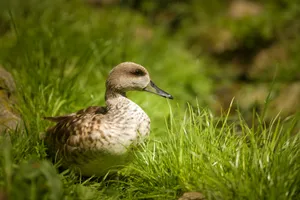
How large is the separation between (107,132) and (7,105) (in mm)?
1025

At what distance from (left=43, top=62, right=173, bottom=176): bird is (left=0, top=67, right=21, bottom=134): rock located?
28 cm

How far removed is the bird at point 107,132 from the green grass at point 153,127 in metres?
0.09

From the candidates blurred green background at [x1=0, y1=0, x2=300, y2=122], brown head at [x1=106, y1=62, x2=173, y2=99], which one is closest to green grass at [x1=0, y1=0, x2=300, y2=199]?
blurred green background at [x1=0, y1=0, x2=300, y2=122]

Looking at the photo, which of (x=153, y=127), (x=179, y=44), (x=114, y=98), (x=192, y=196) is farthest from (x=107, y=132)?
(x=179, y=44)

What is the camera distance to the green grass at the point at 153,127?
8.38 feet

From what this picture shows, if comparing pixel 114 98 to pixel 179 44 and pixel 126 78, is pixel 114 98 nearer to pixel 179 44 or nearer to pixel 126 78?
pixel 126 78

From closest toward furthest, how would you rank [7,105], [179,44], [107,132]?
[107,132]
[7,105]
[179,44]

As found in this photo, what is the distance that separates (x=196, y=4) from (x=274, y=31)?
5.16ft

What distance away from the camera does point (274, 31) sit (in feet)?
24.3

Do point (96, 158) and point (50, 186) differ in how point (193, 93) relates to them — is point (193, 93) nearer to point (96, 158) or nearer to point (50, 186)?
point (96, 158)

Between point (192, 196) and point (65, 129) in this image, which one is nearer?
point (192, 196)

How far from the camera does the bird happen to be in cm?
294

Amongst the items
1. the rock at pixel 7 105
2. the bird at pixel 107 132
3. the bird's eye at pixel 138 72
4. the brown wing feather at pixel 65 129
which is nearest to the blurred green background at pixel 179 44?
the rock at pixel 7 105

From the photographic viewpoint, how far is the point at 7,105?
3.61 m
